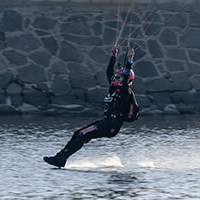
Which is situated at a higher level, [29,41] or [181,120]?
[29,41]

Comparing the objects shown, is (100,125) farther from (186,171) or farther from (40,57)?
(40,57)

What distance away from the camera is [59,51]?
1467 centimetres

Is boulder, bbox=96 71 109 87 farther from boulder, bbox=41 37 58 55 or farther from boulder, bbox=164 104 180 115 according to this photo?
boulder, bbox=164 104 180 115

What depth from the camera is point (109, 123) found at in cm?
838

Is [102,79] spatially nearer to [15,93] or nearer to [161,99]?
[161,99]

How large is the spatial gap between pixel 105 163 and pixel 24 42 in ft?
22.4

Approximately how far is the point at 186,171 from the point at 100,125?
1.35 meters

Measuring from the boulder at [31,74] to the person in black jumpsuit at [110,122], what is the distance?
240 inches

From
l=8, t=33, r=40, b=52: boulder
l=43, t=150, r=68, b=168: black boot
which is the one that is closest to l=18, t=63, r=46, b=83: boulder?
l=8, t=33, r=40, b=52: boulder

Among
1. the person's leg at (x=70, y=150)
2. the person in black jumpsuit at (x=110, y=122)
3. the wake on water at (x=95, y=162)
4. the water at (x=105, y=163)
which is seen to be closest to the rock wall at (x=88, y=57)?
the water at (x=105, y=163)

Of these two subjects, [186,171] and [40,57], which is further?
[40,57]

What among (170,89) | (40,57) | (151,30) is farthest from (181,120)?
(40,57)

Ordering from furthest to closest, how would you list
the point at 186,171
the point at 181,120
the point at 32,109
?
the point at 32,109
the point at 181,120
the point at 186,171

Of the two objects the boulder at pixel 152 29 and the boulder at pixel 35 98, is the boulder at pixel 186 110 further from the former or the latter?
the boulder at pixel 35 98
